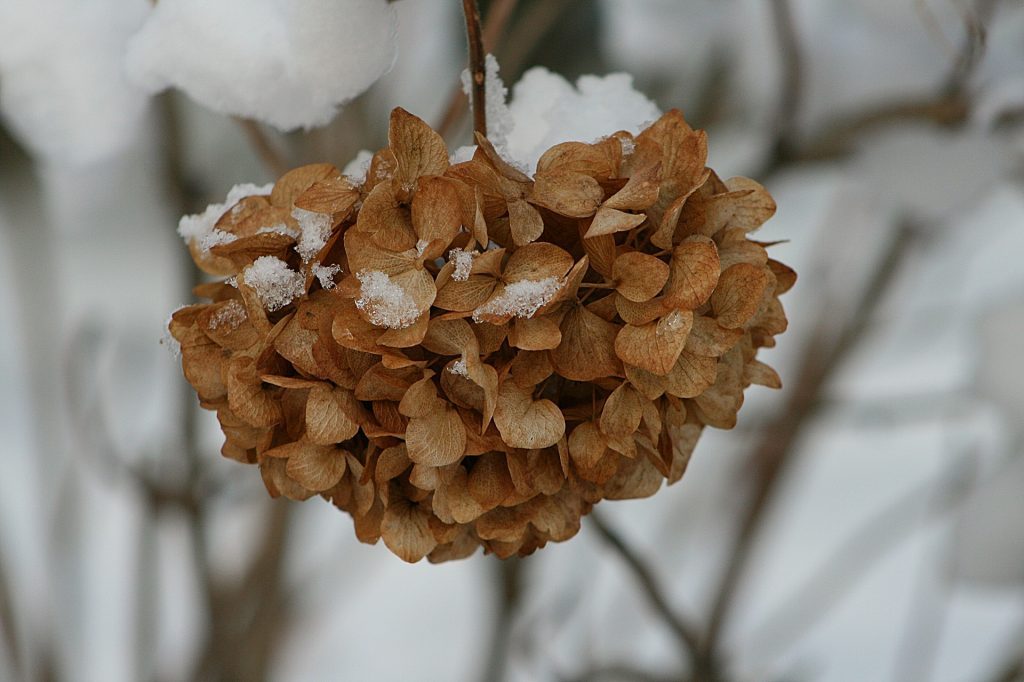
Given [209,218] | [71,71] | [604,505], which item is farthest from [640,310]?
[604,505]

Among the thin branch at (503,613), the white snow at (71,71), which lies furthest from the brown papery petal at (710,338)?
the thin branch at (503,613)

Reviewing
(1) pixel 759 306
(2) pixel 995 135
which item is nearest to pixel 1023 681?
(2) pixel 995 135

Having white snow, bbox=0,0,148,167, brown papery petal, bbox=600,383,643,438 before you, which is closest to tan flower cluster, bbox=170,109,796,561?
brown papery petal, bbox=600,383,643,438

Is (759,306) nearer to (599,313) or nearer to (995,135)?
(599,313)

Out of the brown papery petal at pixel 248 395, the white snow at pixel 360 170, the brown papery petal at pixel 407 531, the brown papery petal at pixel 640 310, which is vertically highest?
the white snow at pixel 360 170

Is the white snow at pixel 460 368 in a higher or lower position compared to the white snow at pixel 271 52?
lower

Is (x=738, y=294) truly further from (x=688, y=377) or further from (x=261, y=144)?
(x=261, y=144)

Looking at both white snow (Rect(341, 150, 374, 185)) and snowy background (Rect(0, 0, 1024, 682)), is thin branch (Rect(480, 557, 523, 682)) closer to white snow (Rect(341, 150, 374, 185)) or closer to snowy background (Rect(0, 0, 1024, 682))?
snowy background (Rect(0, 0, 1024, 682))

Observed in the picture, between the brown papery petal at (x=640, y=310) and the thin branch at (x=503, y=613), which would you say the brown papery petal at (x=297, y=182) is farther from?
the thin branch at (x=503, y=613)
